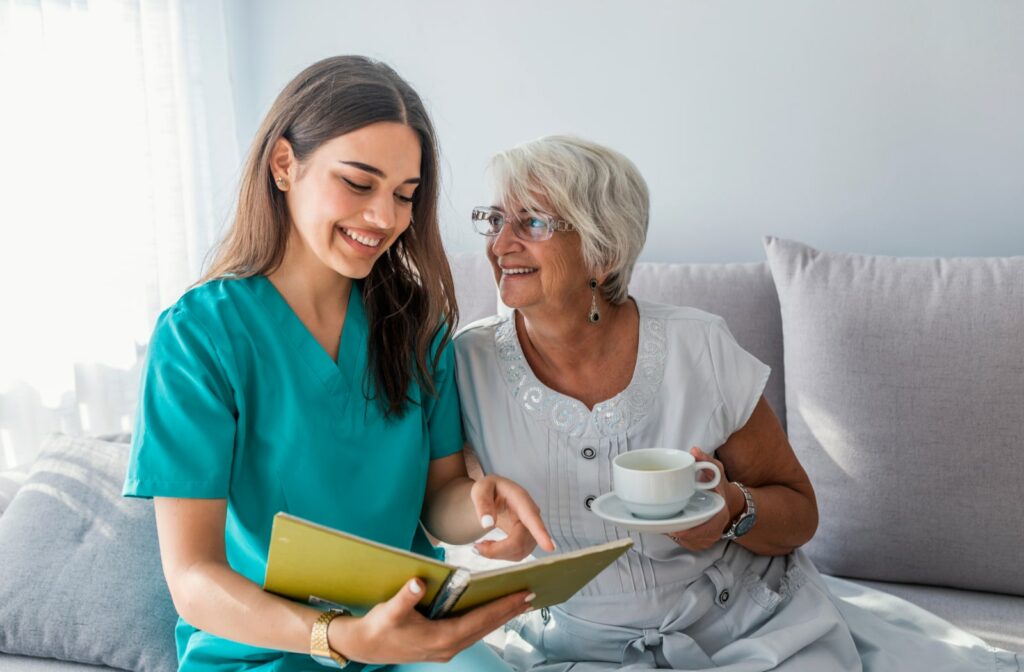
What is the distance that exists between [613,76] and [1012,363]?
1123 millimetres

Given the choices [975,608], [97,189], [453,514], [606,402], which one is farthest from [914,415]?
[97,189]

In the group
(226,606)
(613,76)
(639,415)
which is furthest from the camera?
(613,76)

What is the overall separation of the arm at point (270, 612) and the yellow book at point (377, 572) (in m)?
0.02

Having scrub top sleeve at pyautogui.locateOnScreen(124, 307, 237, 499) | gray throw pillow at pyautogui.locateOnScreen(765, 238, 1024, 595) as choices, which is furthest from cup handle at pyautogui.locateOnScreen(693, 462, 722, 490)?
gray throw pillow at pyautogui.locateOnScreen(765, 238, 1024, 595)

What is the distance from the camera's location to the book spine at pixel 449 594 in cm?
103

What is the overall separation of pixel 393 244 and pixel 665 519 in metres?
0.58

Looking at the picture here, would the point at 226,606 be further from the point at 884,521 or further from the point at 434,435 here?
the point at 884,521

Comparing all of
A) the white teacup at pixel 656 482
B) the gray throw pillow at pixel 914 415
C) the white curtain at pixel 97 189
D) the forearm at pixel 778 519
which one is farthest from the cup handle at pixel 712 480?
the white curtain at pixel 97 189

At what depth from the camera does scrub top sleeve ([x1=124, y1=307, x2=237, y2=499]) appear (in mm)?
1252

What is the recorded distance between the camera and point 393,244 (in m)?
1.53

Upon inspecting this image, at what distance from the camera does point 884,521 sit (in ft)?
6.19

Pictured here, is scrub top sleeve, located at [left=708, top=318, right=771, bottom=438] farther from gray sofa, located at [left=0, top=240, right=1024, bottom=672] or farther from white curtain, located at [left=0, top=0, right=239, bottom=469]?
white curtain, located at [left=0, top=0, right=239, bottom=469]

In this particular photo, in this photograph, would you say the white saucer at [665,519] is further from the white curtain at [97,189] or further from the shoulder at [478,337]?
the white curtain at [97,189]

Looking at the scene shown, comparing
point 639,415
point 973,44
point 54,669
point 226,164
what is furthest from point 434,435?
point 226,164
